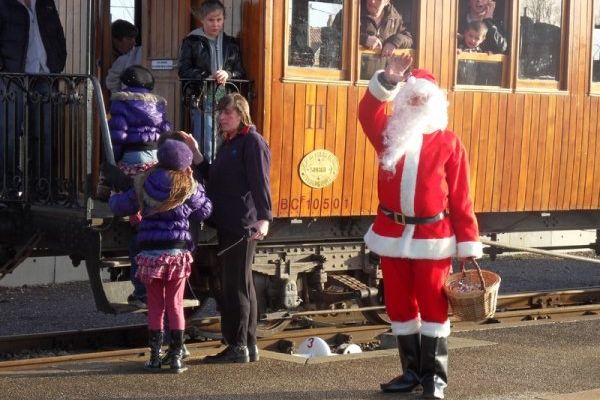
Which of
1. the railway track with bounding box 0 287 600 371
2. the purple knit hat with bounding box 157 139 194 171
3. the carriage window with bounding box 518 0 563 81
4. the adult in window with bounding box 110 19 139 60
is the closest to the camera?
the purple knit hat with bounding box 157 139 194 171

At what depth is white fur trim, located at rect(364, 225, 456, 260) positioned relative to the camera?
23.9 feet

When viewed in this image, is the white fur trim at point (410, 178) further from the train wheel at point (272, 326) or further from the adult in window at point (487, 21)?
the adult in window at point (487, 21)

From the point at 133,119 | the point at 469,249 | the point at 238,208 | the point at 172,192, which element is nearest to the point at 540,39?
the point at 238,208

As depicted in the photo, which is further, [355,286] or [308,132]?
[355,286]

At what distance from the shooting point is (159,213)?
308 inches

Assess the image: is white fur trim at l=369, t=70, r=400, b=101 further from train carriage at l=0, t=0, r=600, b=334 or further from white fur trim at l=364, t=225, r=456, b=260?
train carriage at l=0, t=0, r=600, b=334

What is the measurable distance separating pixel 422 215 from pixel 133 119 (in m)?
2.32

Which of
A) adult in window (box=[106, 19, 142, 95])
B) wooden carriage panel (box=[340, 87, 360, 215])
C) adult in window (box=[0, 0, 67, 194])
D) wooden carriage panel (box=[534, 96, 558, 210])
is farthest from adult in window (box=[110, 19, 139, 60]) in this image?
wooden carriage panel (box=[534, 96, 558, 210])

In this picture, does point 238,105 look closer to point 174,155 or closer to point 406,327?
point 174,155

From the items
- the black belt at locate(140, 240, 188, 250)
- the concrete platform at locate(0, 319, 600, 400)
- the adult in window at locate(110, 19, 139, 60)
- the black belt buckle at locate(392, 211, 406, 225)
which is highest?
the adult in window at locate(110, 19, 139, 60)

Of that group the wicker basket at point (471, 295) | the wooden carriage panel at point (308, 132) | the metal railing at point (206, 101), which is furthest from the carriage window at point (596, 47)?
the wicker basket at point (471, 295)

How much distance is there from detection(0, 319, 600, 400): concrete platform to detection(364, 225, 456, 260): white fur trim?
85cm

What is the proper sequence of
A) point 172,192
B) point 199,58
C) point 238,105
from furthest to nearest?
1. point 199,58
2. point 238,105
3. point 172,192

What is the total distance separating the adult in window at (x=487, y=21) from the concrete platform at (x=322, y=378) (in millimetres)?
2772
